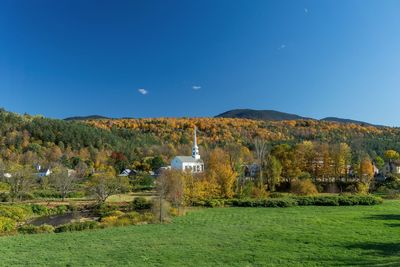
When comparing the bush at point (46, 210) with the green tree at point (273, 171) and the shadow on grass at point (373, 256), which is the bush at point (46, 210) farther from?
the shadow on grass at point (373, 256)

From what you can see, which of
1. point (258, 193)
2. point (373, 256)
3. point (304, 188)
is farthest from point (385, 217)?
point (304, 188)

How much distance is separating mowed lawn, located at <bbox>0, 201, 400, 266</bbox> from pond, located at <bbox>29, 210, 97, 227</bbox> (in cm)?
936

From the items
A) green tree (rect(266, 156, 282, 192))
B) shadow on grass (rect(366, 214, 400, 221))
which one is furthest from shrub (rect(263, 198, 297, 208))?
green tree (rect(266, 156, 282, 192))

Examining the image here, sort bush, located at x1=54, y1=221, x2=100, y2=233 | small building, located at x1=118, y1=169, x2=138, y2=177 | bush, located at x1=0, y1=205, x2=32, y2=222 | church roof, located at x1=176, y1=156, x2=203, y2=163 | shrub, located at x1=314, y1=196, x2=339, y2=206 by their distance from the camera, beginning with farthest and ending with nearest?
small building, located at x1=118, y1=169, x2=138, y2=177 → church roof, located at x1=176, y1=156, x2=203, y2=163 → shrub, located at x1=314, y1=196, x2=339, y2=206 → bush, located at x1=0, y1=205, x2=32, y2=222 → bush, located at x1=54, y1=221, x2=100, y2=233

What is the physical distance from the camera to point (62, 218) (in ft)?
116

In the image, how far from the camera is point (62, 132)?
115 m

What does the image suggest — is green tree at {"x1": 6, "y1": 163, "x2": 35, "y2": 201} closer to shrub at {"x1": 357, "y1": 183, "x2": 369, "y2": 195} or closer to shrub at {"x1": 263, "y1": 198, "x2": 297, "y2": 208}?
shrub at {"x1": 263, "y1": 198, "x2": 297, "y2": 208}

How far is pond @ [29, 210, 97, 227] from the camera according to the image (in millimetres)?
32938

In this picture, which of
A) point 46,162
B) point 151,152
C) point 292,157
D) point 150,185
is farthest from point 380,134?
point 46,162

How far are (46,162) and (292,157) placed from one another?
62.7 metres

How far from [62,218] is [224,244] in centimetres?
2214

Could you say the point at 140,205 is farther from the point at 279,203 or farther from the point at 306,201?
the point at 306,201

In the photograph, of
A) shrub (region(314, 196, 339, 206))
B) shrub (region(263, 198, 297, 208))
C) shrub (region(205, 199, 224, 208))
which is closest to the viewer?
shrub (region(263, 198, 297, 208))

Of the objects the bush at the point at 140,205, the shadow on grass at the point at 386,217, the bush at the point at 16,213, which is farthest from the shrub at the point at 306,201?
the bush at the point at 16,213
